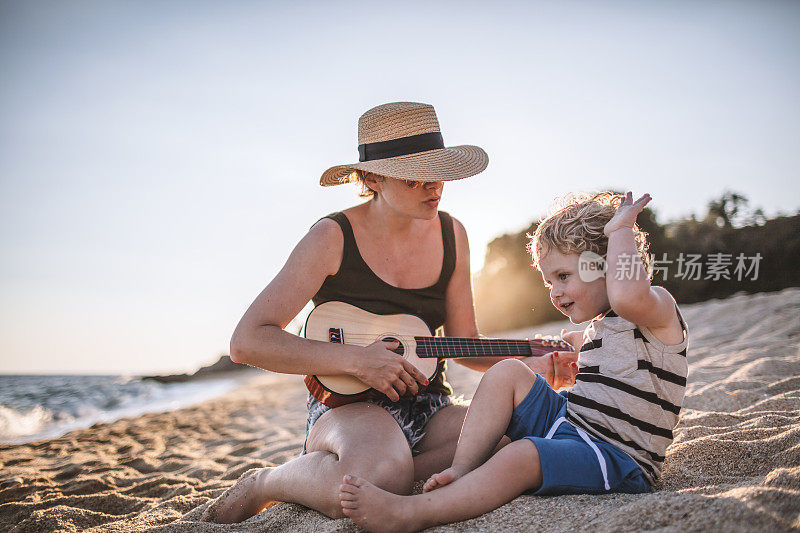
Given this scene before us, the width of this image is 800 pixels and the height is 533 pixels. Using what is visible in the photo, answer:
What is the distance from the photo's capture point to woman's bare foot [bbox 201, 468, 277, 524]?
2.21 m

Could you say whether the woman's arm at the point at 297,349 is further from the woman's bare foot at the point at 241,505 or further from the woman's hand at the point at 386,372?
the woman's bare foot at the point at 241,505

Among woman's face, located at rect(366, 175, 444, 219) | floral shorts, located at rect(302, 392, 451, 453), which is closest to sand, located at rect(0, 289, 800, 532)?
floral shorts, located at rect(302, 392, 451, 453)

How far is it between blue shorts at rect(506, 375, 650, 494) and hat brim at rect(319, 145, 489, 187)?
1.06m

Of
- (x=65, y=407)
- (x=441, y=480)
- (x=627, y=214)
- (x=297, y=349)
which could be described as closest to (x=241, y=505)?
(x=297, y=349)

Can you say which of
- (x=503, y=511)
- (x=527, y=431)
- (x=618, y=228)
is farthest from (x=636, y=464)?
(x=618, y=228)

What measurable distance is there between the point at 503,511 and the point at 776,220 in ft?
28.4

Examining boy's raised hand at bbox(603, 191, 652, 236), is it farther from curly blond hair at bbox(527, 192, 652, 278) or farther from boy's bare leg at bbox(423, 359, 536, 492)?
boy's bare leg at bbox(423, 359, 536, 492)

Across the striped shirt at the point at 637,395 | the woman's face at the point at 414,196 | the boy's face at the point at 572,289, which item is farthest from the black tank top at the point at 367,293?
the striped shirt at the point at 637,395

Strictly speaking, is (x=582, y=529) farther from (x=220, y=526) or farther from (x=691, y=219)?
(x=691, y=219)

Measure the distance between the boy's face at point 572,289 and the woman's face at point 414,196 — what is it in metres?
0.67

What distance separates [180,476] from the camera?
334 cm

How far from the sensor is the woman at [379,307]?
6.91 ft

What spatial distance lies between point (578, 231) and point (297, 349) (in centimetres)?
123

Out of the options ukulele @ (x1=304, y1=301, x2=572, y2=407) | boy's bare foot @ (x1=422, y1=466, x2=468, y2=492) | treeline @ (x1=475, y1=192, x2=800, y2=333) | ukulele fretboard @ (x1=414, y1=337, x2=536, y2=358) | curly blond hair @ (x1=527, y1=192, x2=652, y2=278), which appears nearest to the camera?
boy's bare foot @ (x1=422, y1=466, x2=468, y2=492)
